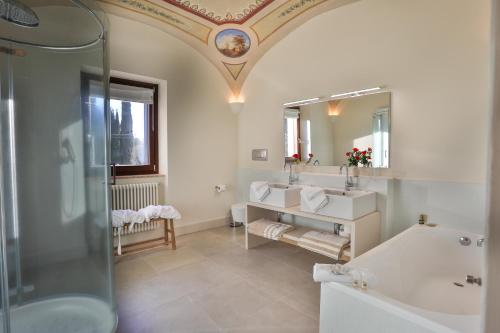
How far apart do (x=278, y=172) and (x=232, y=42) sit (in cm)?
182

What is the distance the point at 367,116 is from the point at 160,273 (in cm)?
254

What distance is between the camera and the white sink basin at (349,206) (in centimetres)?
234

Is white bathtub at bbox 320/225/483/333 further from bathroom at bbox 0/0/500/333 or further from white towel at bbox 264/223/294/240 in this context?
white towel at bbox 264/223/294/240

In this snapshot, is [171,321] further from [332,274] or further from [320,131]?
[320,131]

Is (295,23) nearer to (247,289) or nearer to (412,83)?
(412,83)

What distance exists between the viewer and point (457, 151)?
86.4 inches

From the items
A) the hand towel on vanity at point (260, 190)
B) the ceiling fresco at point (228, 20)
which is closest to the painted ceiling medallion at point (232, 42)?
the ceiling fresco at point (228, 20)

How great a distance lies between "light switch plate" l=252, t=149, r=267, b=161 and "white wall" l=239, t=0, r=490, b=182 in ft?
3.37

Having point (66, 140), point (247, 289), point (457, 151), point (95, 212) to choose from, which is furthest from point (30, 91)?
point (457, 151)

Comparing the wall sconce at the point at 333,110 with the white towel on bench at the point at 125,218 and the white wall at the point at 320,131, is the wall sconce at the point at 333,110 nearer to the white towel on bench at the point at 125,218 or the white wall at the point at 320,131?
the white wall at the point at 320,131

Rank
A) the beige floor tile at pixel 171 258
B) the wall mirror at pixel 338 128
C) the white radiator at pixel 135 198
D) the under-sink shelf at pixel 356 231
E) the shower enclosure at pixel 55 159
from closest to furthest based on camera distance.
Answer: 1. the shower enclosure at pixel 55 159
2. the under-sink shelf at pixel 356 231
3. the wall mirror at pixel 338 128
4. the beige floor tile at pixel 171 258
5. the white radiator at pixel 135 198

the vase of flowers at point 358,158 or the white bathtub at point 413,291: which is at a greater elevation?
the vase of flowers at point 358,158

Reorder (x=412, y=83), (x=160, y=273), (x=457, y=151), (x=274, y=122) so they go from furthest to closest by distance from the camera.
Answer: (x=274, y=122), (x=160, y=273), (x=412, y=83), (x=457, y=151)

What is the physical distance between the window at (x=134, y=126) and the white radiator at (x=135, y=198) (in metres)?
0.26
